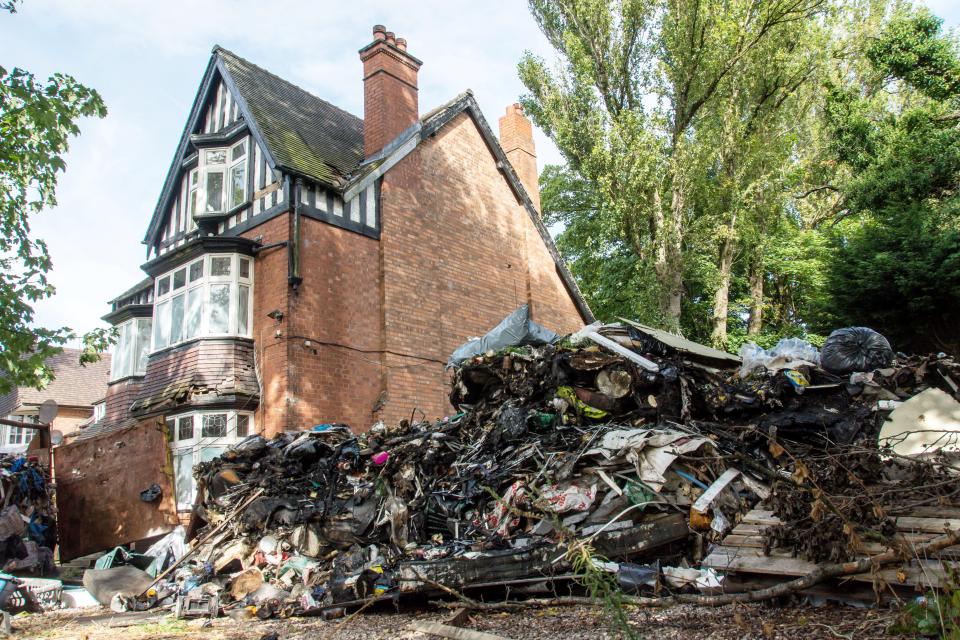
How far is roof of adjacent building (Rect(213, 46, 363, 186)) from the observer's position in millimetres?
13547

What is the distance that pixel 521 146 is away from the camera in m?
19.8

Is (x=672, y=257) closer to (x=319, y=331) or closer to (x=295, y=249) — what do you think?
(x=319, y=331)

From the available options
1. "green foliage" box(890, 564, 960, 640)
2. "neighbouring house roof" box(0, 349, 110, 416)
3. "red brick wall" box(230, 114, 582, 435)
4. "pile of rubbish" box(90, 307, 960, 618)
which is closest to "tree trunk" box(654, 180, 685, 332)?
"red brick wall" box(230, 114, 582, 435)

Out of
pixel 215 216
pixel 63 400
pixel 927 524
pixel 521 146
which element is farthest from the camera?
pixel 63 400

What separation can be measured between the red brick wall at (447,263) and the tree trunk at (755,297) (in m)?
6.81

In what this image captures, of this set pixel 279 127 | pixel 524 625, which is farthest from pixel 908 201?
pixel 524 625

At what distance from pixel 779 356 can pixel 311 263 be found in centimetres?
872

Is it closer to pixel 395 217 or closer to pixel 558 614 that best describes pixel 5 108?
pixel 395 217

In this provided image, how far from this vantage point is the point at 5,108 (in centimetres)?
905

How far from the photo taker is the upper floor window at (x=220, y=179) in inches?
566

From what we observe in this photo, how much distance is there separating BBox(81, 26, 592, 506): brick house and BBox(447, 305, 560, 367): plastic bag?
3.07 metres

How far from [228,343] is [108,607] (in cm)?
541

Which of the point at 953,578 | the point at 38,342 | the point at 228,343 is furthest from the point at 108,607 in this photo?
the point at 953,578

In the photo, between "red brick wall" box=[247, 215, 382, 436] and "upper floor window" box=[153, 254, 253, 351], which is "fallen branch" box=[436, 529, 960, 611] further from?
"upper floor window" box=[153, 254, 253, 351]
